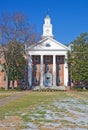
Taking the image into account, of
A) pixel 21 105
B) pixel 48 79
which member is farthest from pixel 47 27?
pixel 21 105

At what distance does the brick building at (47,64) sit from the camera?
74375 millimetres

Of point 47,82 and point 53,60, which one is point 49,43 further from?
point 47,82

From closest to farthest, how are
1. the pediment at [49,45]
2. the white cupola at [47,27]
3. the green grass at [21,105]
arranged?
the green grass at [21,105], the pediment at [49,45], the white cupola at [47,27]

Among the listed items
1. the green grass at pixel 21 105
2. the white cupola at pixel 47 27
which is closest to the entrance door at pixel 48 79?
the white cupola at pixel 47 27

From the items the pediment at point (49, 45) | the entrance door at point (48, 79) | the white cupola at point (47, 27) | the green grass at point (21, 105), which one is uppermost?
the white cupola at point (47, 27)

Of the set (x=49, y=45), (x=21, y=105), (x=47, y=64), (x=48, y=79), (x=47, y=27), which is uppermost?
(x=47, y=27)

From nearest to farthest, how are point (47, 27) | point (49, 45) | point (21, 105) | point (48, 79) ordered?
point (21, 105) → point (49, 45) → point (48, 79) → point (47, 27)

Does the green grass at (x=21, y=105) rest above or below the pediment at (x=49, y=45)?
below

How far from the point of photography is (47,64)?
78000mm

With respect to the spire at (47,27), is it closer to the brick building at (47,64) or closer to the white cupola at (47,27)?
the white cupola at (47,27)

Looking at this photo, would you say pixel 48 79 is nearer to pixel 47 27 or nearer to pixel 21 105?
pixel 47 27

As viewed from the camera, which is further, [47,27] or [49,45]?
[47,27]

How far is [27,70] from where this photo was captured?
75.7 m

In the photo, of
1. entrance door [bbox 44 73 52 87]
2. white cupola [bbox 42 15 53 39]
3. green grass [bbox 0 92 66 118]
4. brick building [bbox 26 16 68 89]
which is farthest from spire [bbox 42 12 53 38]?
green grass [bbox 0 92 66 118]
